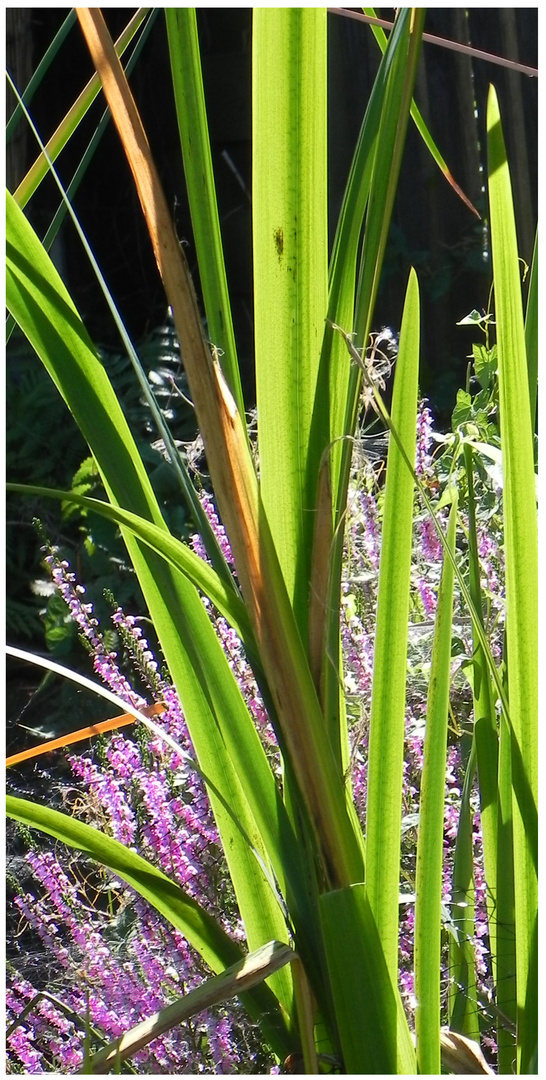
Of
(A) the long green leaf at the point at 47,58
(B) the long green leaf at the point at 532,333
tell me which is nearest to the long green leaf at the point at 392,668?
(B) the long green leaf at the point at 532,333

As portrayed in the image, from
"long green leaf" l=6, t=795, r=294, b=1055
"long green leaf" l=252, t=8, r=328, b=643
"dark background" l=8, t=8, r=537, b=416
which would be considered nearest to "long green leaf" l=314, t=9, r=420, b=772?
"long green leaf" l=252, t=8, r=328, b=643

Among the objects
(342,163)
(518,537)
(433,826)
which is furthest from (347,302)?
(342,163)

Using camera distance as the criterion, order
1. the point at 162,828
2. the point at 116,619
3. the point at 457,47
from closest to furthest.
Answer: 1. the point at 457,47
2. the point at 162,828
3. the point at 116,619

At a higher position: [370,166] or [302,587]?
[370,166]

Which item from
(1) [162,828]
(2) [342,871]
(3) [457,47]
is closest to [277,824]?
(2) [342,871]

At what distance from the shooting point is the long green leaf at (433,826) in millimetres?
469

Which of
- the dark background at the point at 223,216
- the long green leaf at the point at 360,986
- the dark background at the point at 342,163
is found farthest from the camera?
the dark background at the point at 342,163

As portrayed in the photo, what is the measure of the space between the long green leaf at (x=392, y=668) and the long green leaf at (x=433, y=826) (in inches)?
0.6

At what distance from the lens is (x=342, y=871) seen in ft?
1.49

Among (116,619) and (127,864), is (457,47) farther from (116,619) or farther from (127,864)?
(116,619)

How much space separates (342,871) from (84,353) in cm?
30

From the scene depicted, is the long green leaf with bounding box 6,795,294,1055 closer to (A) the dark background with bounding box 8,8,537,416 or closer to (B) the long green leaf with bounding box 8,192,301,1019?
(B) the long green leaf with bounding box 8,192,301,1019

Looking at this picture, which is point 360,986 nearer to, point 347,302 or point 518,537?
→ point 518,537

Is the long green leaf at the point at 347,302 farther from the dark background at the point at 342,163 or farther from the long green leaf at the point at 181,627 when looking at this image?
the dark background at the point at 342,163
